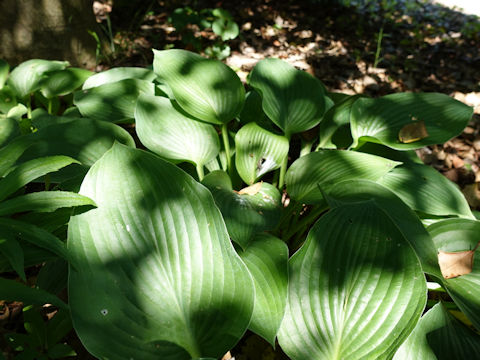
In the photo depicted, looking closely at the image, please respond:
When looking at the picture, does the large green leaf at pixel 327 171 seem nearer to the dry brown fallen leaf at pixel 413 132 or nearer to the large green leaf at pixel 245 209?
the large green leaf at pixel 245 209

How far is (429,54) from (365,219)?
3445mm

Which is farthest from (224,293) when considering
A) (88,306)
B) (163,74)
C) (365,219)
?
(163,74)

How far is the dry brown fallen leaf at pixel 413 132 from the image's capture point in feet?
6.24

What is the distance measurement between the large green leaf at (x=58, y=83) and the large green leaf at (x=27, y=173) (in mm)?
1220

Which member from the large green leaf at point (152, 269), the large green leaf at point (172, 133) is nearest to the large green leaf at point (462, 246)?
Answer: the large green leaf at point (152, 269)

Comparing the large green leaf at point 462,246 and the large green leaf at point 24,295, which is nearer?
the large green leaf at point 24,295

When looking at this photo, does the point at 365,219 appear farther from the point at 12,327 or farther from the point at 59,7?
the point at 59,7

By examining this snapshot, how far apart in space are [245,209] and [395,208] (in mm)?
654

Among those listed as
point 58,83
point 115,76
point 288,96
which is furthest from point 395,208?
point 58,83

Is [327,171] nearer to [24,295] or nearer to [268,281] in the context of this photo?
[268,281]

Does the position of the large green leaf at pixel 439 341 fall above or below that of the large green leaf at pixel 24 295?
below

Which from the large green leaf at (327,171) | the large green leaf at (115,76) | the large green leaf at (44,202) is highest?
the large green leaf at (44,202)

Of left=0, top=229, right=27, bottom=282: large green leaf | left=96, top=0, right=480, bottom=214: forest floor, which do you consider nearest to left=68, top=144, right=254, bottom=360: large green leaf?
left=0, top=229, right=27, bottom=282: large green leaf

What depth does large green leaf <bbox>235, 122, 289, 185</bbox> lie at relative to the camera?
1.97 m
